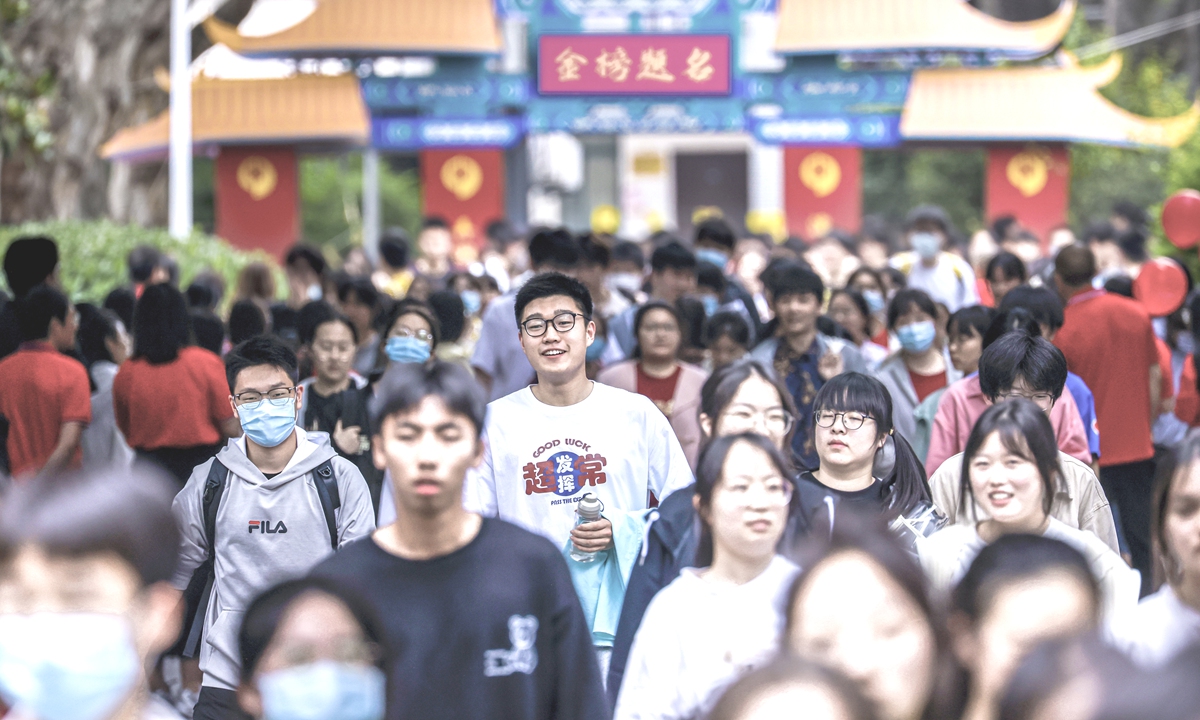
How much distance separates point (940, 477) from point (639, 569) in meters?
1.50

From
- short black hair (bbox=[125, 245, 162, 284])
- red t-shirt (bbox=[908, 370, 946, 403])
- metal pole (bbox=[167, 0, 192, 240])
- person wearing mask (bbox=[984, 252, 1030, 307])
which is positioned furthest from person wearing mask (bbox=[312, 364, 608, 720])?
metal pole (bbox=[167, 0, 192, 240])

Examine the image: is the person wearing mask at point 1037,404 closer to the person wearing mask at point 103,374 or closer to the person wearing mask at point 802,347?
the person wearing mask at point 802,347

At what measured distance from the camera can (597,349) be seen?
8.87m

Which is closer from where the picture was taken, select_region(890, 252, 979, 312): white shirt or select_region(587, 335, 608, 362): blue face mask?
select_region(587, 335, 608, 362): blue face mask

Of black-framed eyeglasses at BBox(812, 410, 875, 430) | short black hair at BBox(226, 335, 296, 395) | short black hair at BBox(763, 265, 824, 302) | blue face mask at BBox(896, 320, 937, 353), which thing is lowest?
black-framed eyeglasses at BBox(812, 410, 875, 430)

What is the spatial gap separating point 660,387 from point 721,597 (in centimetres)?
369

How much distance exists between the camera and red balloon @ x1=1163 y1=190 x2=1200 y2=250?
419 inches

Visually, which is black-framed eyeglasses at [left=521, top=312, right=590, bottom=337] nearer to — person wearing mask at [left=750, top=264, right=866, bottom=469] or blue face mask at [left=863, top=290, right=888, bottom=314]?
person wearing mask at [left=750, top=264, right=866, bottom=469]

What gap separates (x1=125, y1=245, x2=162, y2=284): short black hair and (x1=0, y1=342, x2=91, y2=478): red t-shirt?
3.54m

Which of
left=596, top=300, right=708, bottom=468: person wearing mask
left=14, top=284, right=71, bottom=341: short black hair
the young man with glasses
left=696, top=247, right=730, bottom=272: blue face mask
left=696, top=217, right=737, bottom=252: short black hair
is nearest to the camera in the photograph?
the young man with glasses

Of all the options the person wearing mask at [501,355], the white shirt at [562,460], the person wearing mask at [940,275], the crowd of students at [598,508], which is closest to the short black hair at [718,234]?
the person wearing mask at [940,275]

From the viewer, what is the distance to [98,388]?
799cm

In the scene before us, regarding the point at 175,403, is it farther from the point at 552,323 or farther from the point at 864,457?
the point at 864,457

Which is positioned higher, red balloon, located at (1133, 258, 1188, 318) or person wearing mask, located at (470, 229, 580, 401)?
red balloon, located at (1133, 258, 1188, 318)
